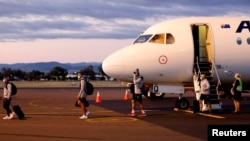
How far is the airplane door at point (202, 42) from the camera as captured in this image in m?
25.5

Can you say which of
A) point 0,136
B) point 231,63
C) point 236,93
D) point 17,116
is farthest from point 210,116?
point 0,136

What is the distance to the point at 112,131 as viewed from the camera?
16688mm

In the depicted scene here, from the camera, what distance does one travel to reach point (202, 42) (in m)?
26.1

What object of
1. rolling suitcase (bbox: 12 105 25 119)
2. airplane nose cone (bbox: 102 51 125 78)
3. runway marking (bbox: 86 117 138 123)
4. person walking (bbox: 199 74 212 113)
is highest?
airplane nose cone (bbox: 102 51 125 78)

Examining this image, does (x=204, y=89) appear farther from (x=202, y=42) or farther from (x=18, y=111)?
(x=18, y=111)

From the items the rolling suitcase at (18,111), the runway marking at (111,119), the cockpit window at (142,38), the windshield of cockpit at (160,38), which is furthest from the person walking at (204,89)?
the rolling suitcase at (18,111)

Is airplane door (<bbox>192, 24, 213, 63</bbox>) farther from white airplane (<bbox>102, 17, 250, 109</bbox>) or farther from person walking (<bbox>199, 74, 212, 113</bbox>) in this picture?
person walking (<bbox>199, 74, 212, 113</bbox>)

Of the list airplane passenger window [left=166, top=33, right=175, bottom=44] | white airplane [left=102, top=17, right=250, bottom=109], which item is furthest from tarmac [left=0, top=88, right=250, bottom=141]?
airplane passenger window [left=166, top=33, right=175, bottom=44]

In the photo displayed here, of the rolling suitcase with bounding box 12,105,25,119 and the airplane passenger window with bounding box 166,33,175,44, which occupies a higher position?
the airplane passenger window with bounding box 166,33,175,44

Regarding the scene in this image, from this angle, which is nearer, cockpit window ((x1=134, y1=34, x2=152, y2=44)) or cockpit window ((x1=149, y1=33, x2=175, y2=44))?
cockpit window ((x1=149, y1=33, x2=175, y2=44))

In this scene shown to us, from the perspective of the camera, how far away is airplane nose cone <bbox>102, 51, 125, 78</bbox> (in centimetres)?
2491

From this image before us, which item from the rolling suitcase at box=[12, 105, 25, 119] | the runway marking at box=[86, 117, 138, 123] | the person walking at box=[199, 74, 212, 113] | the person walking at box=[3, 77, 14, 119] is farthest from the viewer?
the person walking at box=[199, 74, 212, 113]

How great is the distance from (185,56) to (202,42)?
173 centimetres

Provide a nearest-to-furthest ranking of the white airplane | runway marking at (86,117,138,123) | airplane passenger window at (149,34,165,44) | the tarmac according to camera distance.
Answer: the tarmac, runway marking at (86,117,138,123), the white airplane, airplane passenger window at (149,34,165,44)
